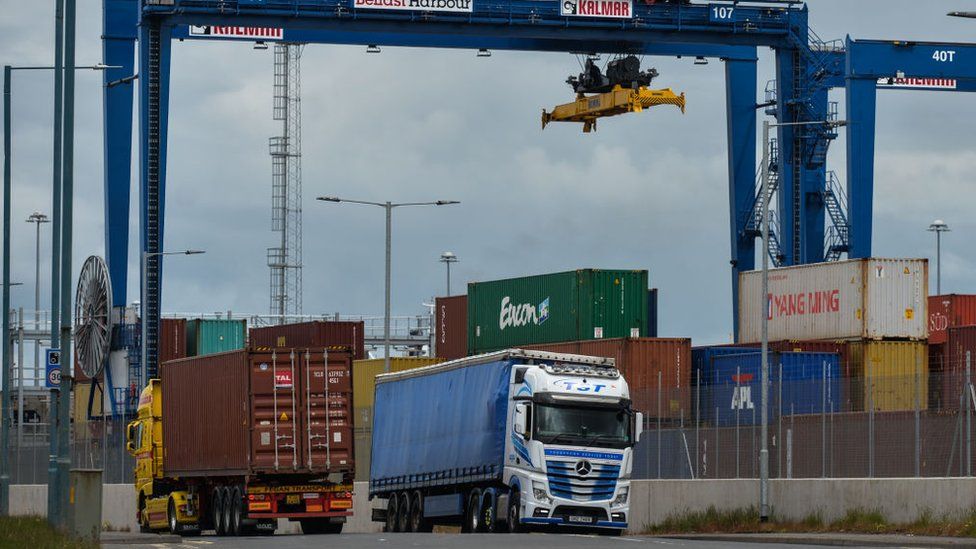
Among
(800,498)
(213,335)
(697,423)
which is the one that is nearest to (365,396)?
(697,423)

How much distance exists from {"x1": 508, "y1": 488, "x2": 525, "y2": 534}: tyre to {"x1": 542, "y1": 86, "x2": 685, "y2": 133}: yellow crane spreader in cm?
2498

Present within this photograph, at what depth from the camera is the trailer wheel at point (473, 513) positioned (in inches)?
1444

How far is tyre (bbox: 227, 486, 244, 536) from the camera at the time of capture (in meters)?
38.9

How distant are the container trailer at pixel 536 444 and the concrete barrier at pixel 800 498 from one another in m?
4.25

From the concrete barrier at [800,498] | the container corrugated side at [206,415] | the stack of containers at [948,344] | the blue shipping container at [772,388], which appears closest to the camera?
the concrete barrier at [800,498]

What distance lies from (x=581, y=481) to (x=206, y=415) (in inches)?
362

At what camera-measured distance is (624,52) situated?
60.0 metres

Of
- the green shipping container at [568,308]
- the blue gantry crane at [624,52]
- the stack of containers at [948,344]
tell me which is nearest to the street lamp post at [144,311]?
the blue gantry crane at [624,52]

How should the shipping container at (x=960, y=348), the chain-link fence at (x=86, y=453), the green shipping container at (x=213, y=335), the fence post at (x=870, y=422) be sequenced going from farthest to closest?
the green shipping container at (x=213, y=335) < the chain-link fence at (x=86, y=453) < the shipping container at (x=960, y=348) < the fence post at (x=870, y=422)

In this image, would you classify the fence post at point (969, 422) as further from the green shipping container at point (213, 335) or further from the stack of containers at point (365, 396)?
the green shipping container at point (213, 335)

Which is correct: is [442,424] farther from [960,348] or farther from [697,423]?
[960,348]

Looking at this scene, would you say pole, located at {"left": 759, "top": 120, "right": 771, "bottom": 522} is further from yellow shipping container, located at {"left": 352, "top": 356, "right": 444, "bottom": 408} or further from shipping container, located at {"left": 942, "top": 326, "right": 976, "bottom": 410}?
yellow shipping container, located at {"left": 352, "top": 356, "right": 444, "bottom": 408}

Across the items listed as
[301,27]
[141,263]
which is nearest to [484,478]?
[301,27]

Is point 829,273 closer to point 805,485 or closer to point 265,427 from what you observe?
point 805,485
